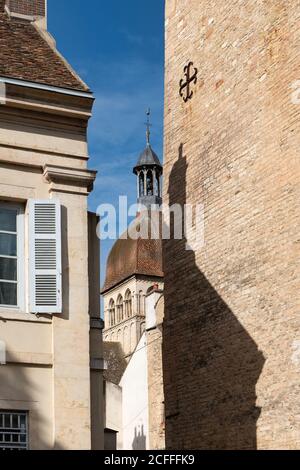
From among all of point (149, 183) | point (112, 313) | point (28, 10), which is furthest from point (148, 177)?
point (28, 10)

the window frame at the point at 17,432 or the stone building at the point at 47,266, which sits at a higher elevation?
the stone building at the point at 47,266

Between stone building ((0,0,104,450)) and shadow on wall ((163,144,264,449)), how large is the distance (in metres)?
4.91

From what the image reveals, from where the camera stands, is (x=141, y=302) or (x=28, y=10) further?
(x=141, y=302)

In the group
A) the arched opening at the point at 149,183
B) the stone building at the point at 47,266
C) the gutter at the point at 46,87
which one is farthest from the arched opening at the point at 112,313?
the gutter at the point at 46,87

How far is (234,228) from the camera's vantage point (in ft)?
58.6

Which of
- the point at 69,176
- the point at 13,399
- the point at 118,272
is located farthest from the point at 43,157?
the point at 118,272

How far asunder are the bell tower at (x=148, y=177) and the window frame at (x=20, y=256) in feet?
215

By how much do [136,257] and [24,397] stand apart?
65.8 meters

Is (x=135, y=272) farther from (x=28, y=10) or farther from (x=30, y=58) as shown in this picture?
(x=30, y=58)

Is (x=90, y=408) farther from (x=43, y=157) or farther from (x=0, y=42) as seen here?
(x=0, y=42)

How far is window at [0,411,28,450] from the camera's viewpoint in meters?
11.9

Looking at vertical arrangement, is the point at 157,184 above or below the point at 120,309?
above

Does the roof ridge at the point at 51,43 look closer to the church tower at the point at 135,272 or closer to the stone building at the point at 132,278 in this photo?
the stone building at the point at 132,278

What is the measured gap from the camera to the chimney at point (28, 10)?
49.1ft
